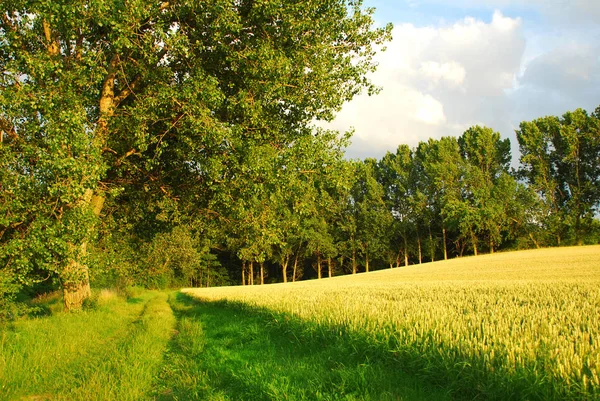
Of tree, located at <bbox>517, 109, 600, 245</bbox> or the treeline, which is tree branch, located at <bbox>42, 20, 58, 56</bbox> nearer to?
the treeline

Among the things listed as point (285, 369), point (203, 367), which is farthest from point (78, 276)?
point (285, 369)

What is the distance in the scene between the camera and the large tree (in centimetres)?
998

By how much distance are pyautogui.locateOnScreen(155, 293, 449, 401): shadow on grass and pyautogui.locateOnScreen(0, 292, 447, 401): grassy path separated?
2 centimetres

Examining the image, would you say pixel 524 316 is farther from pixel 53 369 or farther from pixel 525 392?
pixel 53 369

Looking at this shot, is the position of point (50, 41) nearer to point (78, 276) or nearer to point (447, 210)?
point (78, 276)

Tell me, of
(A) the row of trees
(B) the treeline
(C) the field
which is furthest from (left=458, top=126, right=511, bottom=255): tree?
(C) the field

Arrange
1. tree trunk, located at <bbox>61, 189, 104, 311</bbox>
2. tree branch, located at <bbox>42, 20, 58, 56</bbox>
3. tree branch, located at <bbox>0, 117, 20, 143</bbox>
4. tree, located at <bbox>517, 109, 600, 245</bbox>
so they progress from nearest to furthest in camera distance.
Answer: tree trunk, located at <bbox>61, 189, 104, 311</bbox> → tree branch, located at <bbox>0, 117, 20, 143</bbox> → tree branch, located at <bbox>42, 20, 58, 56</bbox> → tree, located at <bbox>517, 109, 600, 245</bbox>

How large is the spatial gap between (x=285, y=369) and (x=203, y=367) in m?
1.80

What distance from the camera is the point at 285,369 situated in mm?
5262

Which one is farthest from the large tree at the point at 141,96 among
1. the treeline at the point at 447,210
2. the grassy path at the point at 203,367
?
the treeline at the point at 447,210

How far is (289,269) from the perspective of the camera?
79250 mm

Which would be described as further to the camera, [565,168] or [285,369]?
[565,168]

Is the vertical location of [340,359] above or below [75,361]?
above

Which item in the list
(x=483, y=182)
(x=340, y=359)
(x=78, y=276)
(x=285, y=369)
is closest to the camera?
(x=285, y=369)
